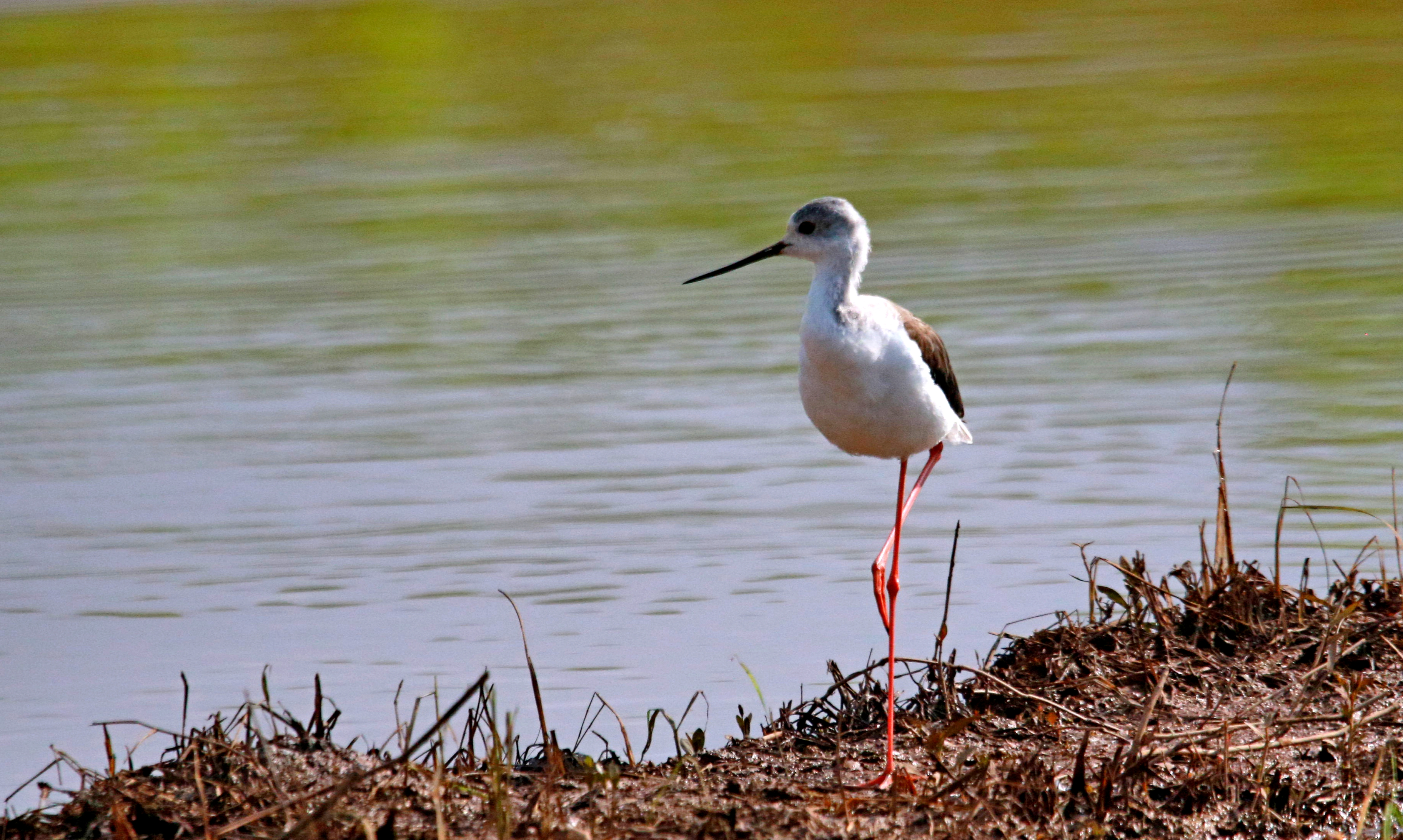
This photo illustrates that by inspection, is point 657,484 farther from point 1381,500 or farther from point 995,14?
point 995,14

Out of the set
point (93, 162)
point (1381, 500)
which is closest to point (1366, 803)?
point (1381, 500)

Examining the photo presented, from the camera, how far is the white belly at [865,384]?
4.72 meters

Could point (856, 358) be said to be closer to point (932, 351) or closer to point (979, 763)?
point (932, 351)

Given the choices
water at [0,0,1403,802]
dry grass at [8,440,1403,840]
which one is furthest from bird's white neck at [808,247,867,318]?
water at [0,0,1403,802]

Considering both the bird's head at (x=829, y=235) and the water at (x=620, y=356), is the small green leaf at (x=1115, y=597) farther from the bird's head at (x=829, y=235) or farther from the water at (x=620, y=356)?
the bird's head at (x=829, y=235)

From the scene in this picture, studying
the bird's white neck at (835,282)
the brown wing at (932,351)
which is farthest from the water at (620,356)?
the bird's white neck at (835,282)

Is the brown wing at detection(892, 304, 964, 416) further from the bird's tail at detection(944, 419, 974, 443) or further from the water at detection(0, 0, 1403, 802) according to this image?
the water at detection(0, 0, 1403, 802)

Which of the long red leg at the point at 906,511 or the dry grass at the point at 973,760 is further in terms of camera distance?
the long red leg at the point at 906,511

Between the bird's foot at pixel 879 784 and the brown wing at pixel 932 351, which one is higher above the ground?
the brown wing at pixel 932 351

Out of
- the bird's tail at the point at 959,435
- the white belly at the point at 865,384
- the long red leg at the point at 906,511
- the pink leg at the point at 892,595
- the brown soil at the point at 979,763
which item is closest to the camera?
the brown soil at the point at 979,763

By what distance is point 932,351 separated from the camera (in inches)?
201

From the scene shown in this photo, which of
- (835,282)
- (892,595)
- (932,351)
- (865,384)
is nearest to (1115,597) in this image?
(892,595)

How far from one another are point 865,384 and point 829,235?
44 cm

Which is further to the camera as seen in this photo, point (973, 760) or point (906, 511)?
point (906, 511)
